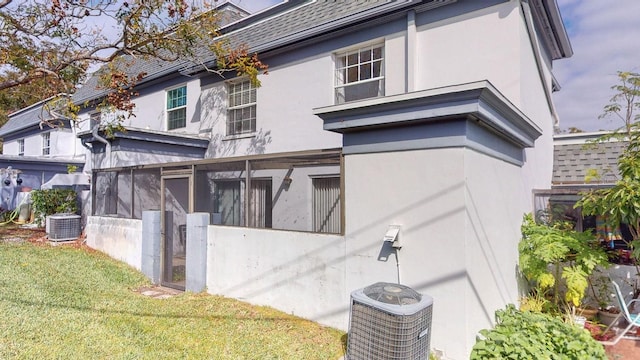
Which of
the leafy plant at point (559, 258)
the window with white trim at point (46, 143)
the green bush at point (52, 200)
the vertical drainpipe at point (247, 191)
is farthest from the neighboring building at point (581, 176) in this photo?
the window with white trim at point (46, 143)

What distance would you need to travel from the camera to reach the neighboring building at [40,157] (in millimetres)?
17172

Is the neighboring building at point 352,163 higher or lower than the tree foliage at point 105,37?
lower

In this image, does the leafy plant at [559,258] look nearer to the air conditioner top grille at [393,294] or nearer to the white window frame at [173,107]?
the air conditioner top grille at [393,294]

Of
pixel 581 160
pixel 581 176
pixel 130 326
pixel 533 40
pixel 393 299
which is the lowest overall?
pixel 130 326

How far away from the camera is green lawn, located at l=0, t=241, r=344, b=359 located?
165 inches

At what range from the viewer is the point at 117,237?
9.02 meters

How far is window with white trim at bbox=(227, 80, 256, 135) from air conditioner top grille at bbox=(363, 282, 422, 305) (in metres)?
6.82

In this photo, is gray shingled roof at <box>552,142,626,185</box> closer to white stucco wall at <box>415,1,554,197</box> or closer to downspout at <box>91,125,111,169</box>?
white stucco wall at <box>415,1,554,197</box>

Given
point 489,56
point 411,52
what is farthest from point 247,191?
point 489,56

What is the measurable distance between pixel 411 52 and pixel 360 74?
1.35 m

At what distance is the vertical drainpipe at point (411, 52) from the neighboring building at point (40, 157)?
14.9m

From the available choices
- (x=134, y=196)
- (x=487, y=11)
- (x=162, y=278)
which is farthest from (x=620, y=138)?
(x=134, y=196)

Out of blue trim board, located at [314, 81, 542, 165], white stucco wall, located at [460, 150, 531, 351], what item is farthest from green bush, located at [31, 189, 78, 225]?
white stucco wall, located at [460, 150, 531, 351]

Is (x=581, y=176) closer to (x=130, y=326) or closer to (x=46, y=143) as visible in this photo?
(x=130, y=326)
